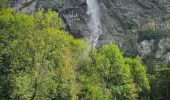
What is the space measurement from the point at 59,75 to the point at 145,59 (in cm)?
5269

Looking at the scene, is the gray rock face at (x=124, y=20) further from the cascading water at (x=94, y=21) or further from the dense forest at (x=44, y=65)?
the dense forest at (x=44, y=65)

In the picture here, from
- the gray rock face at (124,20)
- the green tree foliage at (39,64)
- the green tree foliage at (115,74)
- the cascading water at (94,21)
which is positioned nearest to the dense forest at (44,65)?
the green tree foliage at (39,64)

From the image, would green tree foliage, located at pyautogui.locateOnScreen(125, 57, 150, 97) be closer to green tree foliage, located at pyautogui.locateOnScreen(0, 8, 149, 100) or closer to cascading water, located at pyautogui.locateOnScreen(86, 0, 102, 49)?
green tree foliage, located at pyautogui.locateOnScreen(0, 8, 149, 100)

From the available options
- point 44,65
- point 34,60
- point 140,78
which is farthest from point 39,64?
point 140,78

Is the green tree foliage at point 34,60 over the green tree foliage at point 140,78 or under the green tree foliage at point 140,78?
over

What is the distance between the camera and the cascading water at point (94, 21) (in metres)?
106

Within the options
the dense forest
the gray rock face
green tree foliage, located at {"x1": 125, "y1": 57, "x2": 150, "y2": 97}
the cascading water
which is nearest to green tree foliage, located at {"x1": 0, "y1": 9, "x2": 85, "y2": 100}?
the dense forest

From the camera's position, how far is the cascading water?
10576cm

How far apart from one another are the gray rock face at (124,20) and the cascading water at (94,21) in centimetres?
136

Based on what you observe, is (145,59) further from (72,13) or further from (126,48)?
(72,13)

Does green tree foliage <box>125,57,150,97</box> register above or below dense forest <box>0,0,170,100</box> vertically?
below

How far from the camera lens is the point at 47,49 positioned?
51031mm

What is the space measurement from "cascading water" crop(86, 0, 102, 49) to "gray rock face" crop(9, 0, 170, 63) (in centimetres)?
136

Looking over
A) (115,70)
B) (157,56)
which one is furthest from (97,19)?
(115,70)
